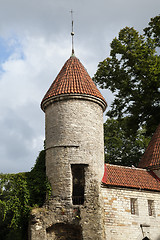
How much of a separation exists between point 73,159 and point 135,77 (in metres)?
11.7

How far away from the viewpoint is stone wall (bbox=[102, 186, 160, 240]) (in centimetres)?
1602

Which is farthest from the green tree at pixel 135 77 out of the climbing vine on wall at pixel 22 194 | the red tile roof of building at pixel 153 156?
the climbing vine on wall at pixel 22 194

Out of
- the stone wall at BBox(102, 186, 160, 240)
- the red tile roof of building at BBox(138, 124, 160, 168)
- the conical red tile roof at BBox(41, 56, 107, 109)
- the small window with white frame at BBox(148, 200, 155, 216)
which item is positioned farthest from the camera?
the red tile roof of building at BBox(138, 124, 160, 168)

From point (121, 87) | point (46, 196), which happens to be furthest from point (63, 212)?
point (121, 87)

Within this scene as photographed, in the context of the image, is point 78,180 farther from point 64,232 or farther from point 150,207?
point 150,207

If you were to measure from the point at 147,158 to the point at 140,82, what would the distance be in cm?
698

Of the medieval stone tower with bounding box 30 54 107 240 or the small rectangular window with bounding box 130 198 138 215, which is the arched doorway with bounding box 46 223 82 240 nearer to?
the medieval stone tower with bounding box 30 54 107 240

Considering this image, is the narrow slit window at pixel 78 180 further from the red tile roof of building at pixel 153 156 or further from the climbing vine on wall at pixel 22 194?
the red tile roof of building at pixel 153 156

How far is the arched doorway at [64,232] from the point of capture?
597 inches

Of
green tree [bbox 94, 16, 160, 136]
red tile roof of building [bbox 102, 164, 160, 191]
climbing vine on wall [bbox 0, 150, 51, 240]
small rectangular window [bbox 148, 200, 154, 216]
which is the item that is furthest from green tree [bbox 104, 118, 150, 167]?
climbing vine on wall [bbox 0, 150, 51, 240]

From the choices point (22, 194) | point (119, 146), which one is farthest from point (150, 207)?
point (119, 146)

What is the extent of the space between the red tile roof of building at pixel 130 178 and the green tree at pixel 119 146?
11887 mm

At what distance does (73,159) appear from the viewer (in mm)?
16203

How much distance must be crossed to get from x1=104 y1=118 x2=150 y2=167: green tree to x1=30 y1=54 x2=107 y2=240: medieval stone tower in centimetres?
1383
